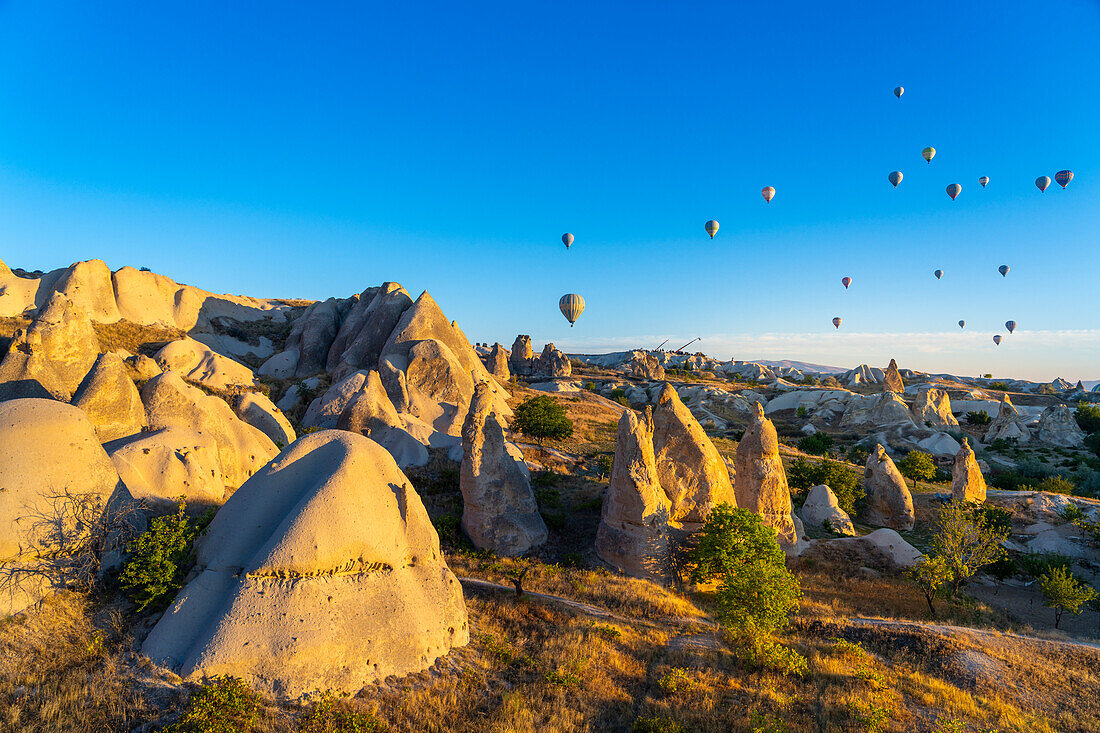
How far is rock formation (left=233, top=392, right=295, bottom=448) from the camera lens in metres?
29.4

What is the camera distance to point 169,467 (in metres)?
16.7

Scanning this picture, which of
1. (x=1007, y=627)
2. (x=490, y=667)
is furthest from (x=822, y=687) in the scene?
(x=1007, y=627)

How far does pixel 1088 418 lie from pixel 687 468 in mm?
76485

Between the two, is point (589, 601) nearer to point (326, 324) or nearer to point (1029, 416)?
point (326, 324)

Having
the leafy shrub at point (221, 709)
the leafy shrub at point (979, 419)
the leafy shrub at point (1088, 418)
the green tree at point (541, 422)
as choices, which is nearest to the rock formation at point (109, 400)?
the leafy shrub at point (221, 709)

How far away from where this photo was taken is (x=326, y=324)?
57.1 m

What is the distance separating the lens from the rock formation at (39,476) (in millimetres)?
10930

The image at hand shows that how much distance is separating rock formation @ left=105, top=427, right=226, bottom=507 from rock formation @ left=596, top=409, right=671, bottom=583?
48.3 ft

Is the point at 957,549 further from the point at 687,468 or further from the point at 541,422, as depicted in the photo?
the point at 541,422

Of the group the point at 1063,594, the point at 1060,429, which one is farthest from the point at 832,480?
the point at 1060,429

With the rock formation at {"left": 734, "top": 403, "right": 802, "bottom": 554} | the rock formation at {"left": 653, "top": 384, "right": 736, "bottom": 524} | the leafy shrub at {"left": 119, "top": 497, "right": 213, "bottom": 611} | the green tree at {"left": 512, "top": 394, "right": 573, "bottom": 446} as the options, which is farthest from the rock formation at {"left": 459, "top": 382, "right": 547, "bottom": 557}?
the green tree at {"left": 512, "top": 394, "right": 573, "bottom": 446}

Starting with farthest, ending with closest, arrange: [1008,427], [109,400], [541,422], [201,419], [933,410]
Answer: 1. [933,410]
2. [1008,427]
3. [541,422]
4. [201,419]
5. [109,400]

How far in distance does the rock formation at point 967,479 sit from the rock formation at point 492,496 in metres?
29.5

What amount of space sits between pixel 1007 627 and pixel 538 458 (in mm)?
23889
